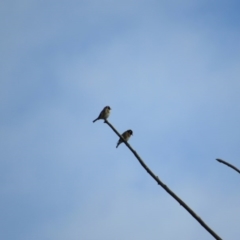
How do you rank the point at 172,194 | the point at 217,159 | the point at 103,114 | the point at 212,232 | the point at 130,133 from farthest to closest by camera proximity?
the point at 130,133, the point at 103,114, the point at 217,159, the point at 172,194, the point at 212,232

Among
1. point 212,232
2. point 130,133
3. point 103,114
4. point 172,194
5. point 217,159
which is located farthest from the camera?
point 130,133

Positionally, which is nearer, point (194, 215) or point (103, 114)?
point (194, 215)

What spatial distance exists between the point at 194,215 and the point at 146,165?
3.21 feet

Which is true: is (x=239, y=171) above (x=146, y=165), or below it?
below

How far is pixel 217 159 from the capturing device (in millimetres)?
4273

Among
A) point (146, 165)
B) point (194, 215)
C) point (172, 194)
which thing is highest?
point (146, 165)

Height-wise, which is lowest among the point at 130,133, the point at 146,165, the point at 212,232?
the point at 212,232

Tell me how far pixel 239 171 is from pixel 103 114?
47.3 feet

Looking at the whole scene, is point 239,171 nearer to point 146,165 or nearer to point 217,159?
point 217,159

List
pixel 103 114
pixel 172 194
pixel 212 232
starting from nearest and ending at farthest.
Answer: pixel 212 232 → pixel 172 194 → pixel 103 114

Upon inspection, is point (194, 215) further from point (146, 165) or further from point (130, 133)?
point (130, 133)

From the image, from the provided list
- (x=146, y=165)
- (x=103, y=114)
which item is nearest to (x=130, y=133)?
(x=103, y=114)

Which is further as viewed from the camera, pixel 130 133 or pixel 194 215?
pixel 130 133

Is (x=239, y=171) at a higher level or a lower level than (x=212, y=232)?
higher
